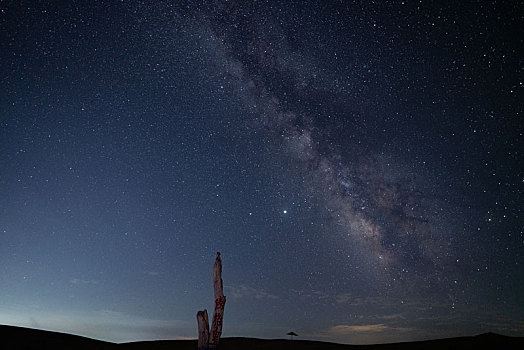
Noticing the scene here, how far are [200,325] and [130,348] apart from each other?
16.6 m

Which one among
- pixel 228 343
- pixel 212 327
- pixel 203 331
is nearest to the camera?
pixel 203 331

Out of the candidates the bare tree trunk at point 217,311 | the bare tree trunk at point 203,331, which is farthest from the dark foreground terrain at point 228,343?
the bare tree trunk at point 217,311

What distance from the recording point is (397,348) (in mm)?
31406

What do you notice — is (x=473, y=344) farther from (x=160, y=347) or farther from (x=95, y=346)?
(x=95, y=346)

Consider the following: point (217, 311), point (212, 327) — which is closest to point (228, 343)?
point (212, 327)

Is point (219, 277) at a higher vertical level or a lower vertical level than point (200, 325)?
higher

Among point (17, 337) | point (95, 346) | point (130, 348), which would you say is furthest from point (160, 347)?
point (17, 337)

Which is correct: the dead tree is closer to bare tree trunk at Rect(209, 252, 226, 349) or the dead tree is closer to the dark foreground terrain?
bare tree trunk at Rect(209, 252, 226, 349)

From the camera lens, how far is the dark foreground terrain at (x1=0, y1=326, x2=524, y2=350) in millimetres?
27828

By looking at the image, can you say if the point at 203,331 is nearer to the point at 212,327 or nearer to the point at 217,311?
the point at 212,327

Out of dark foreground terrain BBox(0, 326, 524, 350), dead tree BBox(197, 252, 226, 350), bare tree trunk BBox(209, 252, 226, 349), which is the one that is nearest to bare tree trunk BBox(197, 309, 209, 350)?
dead tree BBox(197, 252, 226, 350)

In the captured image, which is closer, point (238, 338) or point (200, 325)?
point (200, 325)

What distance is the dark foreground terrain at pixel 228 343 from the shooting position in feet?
91.3

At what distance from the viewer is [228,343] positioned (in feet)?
A: 115
